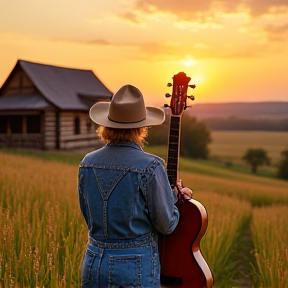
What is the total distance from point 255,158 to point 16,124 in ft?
15.3

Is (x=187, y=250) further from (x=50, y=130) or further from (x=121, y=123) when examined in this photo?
(x=50, y=130)

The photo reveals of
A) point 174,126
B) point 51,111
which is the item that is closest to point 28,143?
point 51,111

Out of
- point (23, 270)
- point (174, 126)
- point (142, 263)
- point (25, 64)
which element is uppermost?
point (25, 64)

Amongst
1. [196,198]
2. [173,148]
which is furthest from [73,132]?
[173,148]

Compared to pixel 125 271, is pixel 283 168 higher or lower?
lower

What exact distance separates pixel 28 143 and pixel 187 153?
3.23 meters

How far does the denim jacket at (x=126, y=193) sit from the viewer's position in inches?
75.9

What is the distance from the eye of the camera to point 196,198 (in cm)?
669

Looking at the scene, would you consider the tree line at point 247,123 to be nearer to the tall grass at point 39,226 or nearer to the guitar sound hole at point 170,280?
the tall grass at point 39,226

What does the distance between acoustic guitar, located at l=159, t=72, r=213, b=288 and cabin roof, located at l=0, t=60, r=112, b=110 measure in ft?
19.1

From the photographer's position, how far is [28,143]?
27.3ft

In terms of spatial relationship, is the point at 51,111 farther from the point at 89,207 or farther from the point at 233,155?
the point at 89,207

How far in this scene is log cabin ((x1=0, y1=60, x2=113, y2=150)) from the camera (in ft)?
27.0

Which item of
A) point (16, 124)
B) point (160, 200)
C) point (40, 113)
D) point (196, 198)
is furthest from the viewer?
point (16, 124)
